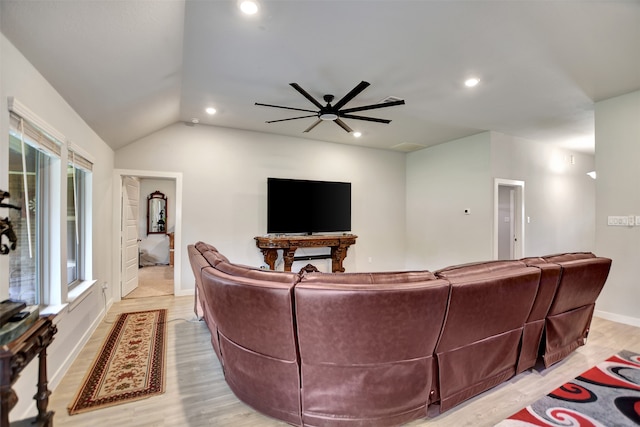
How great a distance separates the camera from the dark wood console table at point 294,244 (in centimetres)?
484

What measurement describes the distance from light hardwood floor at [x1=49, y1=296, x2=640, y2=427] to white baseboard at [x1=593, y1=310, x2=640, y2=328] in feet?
1.89

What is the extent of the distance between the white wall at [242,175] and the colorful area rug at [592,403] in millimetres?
3997

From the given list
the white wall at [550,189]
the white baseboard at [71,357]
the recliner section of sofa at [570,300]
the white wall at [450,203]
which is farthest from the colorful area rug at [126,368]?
the white wall at [550,189]

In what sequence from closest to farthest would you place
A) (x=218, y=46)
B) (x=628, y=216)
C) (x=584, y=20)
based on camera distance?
(x=584, y=20) → (x=218, y=46) → (x=628, y=216)

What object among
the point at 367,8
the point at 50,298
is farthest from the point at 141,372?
the point at 367,8

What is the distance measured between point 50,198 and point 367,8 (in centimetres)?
284

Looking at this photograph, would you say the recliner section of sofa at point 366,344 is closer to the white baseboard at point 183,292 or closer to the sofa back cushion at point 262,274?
the sofa back cushion at point 262,274

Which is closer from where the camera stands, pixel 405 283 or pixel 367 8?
pixel 405 283

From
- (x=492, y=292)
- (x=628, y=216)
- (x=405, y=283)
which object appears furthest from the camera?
(x=628, y=216)

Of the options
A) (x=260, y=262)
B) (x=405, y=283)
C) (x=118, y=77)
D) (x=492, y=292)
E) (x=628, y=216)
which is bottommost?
(x=260, y=262)

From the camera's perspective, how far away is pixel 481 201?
5082 millimetres

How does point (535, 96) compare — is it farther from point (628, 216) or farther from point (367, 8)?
point (367, 8)

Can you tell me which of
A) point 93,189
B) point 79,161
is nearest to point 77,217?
point 93,189

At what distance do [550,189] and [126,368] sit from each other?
7318 mm
